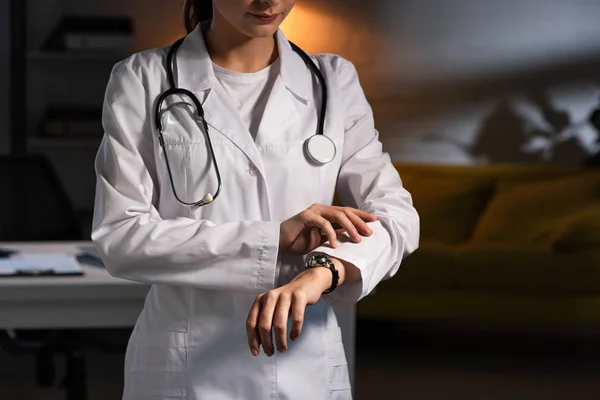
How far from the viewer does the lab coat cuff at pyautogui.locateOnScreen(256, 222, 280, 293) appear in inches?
48.0

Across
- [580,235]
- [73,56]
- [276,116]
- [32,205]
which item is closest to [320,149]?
[276,116]

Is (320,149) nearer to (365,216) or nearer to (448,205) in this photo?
(365,216)

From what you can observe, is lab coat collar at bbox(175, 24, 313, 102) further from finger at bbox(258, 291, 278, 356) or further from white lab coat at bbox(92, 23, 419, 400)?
finger at bbox(258, 291, 278, 356)

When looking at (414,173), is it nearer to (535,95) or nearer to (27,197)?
(535,95)

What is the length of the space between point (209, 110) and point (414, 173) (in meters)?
3.80

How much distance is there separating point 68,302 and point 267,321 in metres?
1.19

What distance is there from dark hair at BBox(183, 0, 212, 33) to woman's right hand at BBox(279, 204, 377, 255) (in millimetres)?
390

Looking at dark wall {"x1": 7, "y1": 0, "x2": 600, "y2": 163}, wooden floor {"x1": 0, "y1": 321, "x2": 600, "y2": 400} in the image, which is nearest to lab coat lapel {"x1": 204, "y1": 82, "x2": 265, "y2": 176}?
wooden floor {"x1": 0, "y1": 321, "x2": 600, "y2": 400}

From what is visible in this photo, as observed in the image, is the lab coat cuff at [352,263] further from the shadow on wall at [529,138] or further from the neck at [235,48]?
the shadow on wall at [529,138]

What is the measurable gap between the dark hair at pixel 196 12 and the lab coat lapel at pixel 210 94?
0.08m

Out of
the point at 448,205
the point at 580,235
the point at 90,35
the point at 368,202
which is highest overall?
the point at 90,35

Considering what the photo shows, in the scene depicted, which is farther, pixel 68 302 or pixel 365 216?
pixel 68 302

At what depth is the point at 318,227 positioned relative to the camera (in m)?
1.19

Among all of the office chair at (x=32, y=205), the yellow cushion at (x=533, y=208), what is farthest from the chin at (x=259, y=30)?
the yellow cushion at (x=533, y=208)
